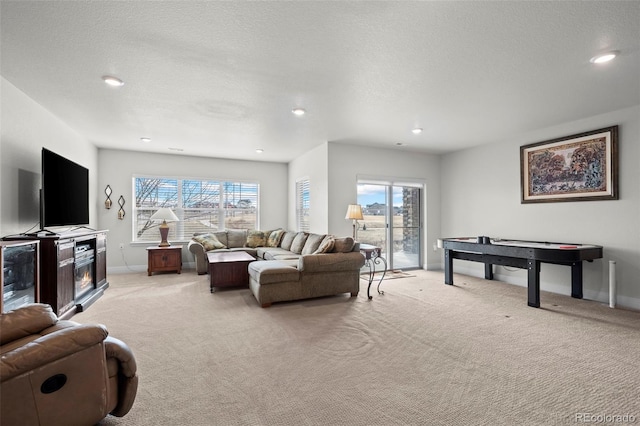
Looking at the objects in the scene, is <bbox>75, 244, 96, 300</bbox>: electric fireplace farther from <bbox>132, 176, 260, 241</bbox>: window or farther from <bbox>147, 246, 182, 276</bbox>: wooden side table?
<bbox>132, 176, 260, 241</bbox>: window

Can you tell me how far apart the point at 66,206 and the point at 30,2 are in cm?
272

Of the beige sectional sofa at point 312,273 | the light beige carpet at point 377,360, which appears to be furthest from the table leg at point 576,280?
the beige sectional sofa at point 312,273

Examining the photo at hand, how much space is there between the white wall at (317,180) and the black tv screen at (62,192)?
379cm

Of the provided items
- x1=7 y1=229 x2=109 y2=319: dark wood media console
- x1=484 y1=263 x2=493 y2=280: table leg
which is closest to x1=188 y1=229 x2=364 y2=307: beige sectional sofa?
x1=7 y1=229 x2=109 y2=319: dark wood media console

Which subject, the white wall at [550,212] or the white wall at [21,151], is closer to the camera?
the white wall at [21,151]

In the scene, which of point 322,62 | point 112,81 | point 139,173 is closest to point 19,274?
point 112,81

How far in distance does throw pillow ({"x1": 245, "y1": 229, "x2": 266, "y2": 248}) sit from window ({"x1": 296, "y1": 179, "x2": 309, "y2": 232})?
2.91 feet

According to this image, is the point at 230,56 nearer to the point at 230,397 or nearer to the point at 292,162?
the point at 230,397

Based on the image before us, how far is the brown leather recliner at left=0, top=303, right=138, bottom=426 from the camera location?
1.26 meters

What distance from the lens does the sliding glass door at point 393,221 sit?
20.3 feet

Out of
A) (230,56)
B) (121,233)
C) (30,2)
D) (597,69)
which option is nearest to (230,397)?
(230,56)

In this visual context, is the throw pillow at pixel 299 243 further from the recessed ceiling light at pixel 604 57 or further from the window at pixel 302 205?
the recessed ceiling light at pixel 604 57

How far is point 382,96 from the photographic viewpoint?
11.3ft

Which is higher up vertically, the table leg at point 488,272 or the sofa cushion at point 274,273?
the sofa cushion at point 274,273
